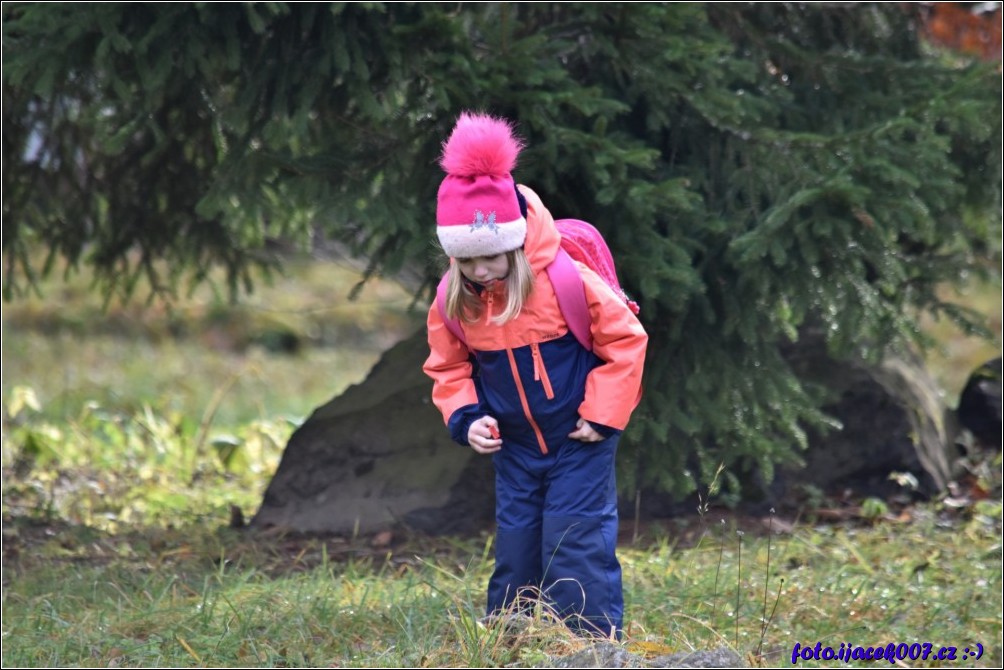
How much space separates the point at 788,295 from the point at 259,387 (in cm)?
862

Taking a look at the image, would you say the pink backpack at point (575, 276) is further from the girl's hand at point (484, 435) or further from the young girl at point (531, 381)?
the girl's hand at point (484, 435)

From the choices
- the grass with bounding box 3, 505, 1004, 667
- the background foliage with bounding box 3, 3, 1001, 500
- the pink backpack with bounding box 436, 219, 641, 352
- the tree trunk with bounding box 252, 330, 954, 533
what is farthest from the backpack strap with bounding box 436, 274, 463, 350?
the tree trunk with bounding box 252, 330, 954, 533

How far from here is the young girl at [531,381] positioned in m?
3.62

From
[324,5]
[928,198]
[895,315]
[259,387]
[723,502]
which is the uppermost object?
[324,5]

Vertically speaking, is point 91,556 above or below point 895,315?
below

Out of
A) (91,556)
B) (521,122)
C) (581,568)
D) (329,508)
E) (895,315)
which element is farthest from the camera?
(329,508)

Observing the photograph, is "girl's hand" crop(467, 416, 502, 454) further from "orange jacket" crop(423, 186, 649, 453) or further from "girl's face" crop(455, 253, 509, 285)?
"girl's face" crop(455, 253, 509, 285)

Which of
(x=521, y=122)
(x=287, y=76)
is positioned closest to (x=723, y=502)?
(x=521, y=122)

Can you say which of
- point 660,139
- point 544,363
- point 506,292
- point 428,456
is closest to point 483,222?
point 506,292

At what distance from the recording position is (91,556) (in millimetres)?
5516

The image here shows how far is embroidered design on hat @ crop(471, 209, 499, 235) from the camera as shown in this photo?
11.7 feet

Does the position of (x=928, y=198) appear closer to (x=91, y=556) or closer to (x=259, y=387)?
(x=91, y=556)

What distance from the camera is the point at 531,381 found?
3766 mm

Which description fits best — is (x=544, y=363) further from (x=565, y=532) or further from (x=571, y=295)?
(x=565, y=532)
